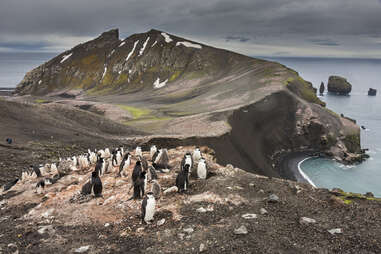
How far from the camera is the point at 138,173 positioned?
14969mm

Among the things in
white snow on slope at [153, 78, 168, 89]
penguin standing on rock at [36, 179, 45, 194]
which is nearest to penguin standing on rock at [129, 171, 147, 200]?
penguin standing on rock at [36, 179, 45, 194]

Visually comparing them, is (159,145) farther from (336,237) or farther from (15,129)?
(336,237)

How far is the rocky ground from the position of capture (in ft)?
33.4

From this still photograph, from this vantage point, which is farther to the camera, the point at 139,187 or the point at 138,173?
the point at 138,173

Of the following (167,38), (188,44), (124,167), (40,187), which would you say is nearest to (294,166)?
(124,167)

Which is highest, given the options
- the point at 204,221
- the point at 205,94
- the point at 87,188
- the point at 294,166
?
the point at 205,94

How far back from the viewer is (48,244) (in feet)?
35.0

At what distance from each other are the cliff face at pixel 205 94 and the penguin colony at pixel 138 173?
25670 mm

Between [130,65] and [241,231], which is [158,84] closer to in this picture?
[130,65]

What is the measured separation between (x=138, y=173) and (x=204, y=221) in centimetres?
499

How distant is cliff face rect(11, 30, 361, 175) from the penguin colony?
84.2ft

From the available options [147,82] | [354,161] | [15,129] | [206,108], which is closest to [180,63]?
[147,82]

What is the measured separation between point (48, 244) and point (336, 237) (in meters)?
11.3

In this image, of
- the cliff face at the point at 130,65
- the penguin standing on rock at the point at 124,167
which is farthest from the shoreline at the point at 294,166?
the cliff face at the point at 130,65
